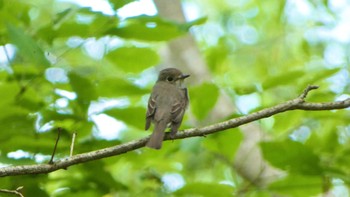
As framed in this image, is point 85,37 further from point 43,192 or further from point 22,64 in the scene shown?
point 43,192

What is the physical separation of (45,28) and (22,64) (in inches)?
15.7

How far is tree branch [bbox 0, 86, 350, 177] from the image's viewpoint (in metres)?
3.50

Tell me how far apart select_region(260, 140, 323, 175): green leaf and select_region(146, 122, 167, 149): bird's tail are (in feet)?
2.28

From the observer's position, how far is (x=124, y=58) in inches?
195

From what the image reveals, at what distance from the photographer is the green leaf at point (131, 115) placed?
459 cm

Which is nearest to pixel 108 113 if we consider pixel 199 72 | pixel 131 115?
pixel 131 115

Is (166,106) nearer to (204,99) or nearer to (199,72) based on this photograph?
(204,99)

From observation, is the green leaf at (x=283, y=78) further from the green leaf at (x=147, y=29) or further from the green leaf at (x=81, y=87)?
the green leaf at (x=81, y=87)

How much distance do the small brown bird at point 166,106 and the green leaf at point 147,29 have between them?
593mm

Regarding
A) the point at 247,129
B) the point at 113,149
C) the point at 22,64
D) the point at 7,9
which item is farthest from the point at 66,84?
the point at 247,129

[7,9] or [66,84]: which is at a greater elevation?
[7,9]

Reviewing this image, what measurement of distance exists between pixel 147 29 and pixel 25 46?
3.15ft

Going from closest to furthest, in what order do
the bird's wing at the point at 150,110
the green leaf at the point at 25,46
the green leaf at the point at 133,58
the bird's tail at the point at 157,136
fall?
the green leaf at the point at 25,46 < the bird's tail at the point at 157,136 < the bird's wing at the point at 150,110 < the green leaf at the point at 133,58

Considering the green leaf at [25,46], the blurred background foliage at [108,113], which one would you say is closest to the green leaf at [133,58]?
the blurred background foliage at [108,113]
